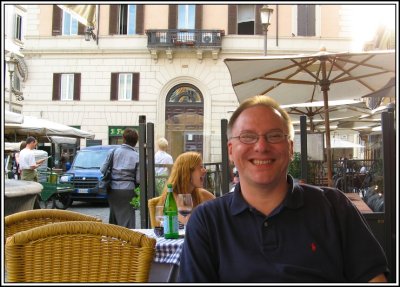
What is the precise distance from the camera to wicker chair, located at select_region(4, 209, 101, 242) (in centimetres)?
287

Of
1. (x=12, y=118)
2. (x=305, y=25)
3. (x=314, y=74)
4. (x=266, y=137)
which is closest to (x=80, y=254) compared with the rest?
(x=266, y=137)

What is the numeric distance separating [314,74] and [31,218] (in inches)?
227

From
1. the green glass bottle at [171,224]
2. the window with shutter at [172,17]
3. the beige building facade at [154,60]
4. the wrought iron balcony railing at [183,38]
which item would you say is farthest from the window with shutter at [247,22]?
the green glass bottle at [171,224]

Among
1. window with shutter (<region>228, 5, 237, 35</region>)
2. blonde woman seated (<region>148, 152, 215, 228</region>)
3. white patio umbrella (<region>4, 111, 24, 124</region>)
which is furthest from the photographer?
window with shutter (<region>228, 5, 237, 35</region>)

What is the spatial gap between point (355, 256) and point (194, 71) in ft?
76.5

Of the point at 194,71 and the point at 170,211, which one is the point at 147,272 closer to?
the point at 170,211

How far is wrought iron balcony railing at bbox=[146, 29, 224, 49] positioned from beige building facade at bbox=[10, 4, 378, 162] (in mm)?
51

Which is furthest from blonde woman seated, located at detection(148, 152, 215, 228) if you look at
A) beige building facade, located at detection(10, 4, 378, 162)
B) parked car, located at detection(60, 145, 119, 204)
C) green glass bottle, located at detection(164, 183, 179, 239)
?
beige building facade, located at detection(10, 4, 378, 162)

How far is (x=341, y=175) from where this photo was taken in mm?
5797

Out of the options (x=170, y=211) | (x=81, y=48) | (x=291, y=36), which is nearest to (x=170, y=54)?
(x=81, y=48)

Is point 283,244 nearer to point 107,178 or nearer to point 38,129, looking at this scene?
point 107,178

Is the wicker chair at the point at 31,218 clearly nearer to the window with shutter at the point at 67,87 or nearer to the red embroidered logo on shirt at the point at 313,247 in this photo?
the red embroidered logo on shirt at the point at 313,247

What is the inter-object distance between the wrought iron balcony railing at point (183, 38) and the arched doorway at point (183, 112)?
2163 millimetres

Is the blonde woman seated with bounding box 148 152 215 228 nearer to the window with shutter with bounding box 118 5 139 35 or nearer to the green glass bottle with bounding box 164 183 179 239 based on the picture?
the green glass bottle with bounding box 164 183 179 239
